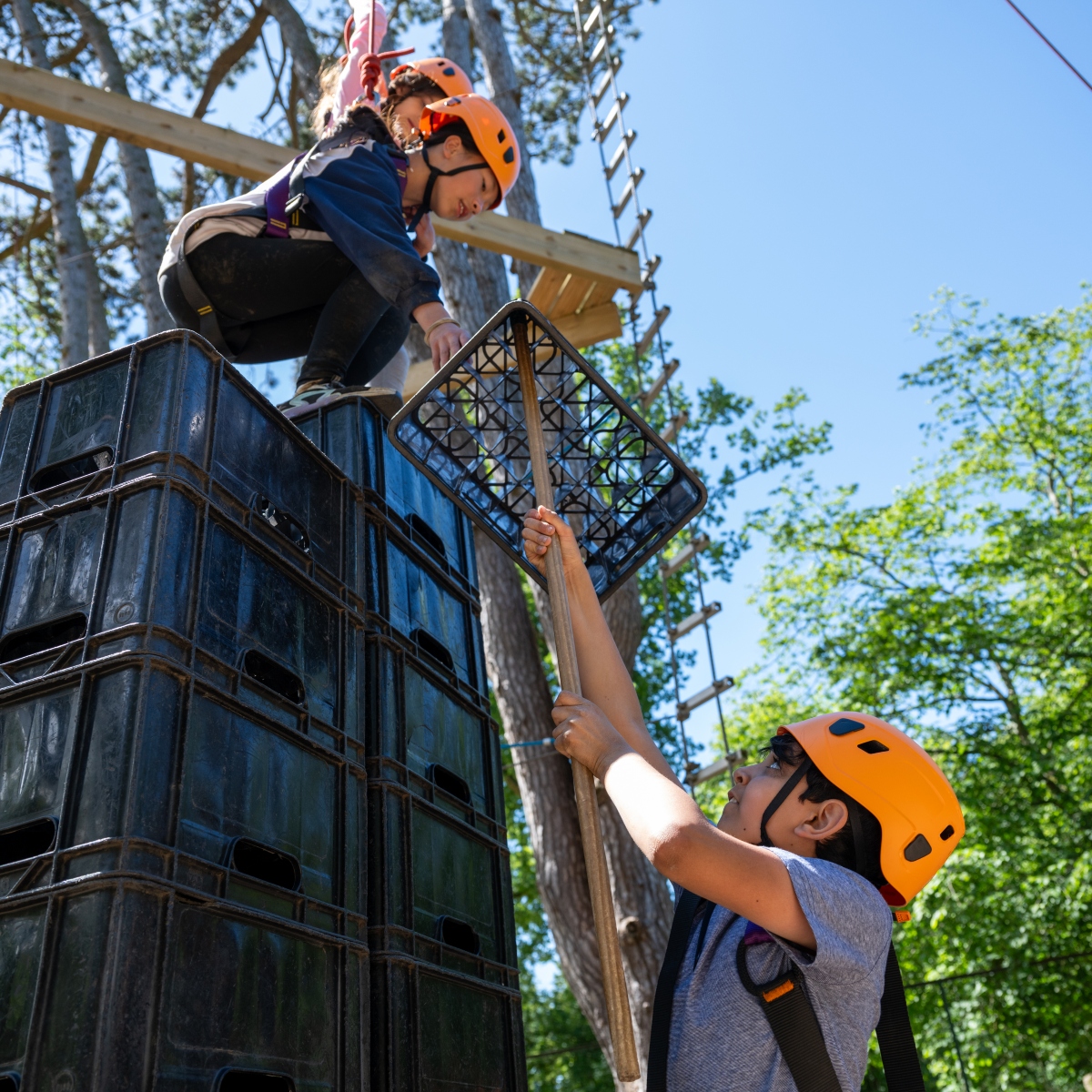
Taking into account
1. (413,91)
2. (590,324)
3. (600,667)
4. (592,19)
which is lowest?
(600,667)

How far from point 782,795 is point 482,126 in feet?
7.85

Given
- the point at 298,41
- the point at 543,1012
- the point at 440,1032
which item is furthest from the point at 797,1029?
the point at 543,1012

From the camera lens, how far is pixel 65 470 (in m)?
2.00

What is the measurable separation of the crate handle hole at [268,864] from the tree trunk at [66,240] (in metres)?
6.79

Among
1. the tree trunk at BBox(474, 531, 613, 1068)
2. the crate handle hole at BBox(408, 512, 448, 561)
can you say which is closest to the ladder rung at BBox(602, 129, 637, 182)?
the tree trunk at BBox(474, 531, 613, 1068)

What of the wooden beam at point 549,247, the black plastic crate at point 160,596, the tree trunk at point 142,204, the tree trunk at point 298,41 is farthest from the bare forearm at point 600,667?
the tree trunk at point 298,41

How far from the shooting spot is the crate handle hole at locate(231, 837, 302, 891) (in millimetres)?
1701

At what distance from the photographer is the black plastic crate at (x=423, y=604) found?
2.36 m

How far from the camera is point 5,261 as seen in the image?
11.2 m

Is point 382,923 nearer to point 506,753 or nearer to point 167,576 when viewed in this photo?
point 167,576

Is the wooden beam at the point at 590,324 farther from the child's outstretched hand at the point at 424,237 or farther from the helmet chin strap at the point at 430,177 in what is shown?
the helmet chin strap at the point at 430,177

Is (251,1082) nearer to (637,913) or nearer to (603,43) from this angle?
(637,913)

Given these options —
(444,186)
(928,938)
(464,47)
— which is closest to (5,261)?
(464,47)

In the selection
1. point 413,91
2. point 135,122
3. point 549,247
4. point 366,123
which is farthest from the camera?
point 549,247
